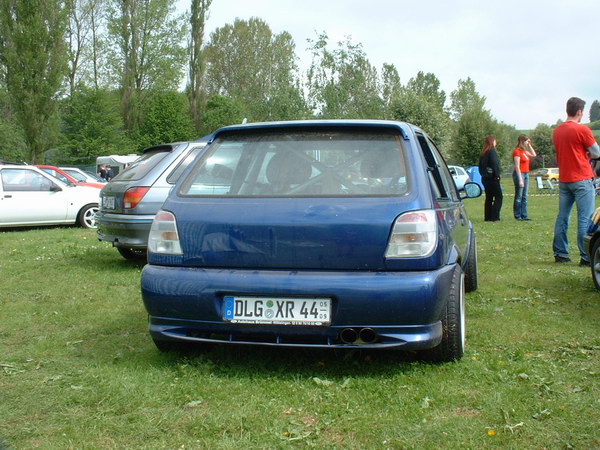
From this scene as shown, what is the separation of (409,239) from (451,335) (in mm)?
693

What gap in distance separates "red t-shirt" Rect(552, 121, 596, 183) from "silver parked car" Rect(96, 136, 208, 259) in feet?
14.0

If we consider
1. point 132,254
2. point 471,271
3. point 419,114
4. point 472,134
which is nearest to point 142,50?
point 419,114

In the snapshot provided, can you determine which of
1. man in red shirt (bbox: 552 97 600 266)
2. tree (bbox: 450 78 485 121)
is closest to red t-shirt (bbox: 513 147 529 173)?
man in red shirt (bbox: 552 97 600 266)

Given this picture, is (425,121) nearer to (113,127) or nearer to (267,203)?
(113,127)

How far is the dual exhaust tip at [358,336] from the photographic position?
3.46m

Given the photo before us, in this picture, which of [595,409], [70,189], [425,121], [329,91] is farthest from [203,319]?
[425,121]

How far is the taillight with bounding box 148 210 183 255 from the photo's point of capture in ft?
12.3

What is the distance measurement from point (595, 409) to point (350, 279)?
131cm

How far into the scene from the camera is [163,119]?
178 ft

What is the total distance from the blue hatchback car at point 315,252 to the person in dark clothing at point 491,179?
1013 cm

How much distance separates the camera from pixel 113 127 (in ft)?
168

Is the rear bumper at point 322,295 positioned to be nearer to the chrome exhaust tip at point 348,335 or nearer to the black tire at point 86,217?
the chrome exhaust tip at point 348,335

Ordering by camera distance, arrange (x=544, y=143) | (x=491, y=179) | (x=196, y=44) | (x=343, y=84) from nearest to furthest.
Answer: (x=491, y=179)
(x=343, y=84)
(x=196, y=44)
(x=544, y=143)

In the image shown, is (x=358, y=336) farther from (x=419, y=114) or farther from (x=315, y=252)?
(x=419, y=114)
